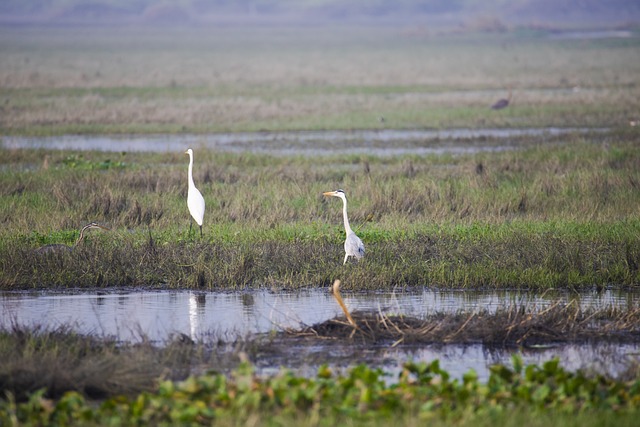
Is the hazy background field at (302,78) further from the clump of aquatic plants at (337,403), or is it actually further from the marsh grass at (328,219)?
the clump of aquatic plants at (337,403)

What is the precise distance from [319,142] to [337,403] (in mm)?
21866

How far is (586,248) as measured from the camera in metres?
13.1

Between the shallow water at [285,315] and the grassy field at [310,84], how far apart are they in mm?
20222

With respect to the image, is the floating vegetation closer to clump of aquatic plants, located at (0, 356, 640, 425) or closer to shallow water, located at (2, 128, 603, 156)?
clump of aquatic plants, located at (0, 356, 640, 425)

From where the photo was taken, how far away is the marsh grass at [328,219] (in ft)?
40.7

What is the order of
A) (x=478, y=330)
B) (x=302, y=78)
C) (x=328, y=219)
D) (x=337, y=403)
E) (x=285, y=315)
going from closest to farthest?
(x=337, y=403), (x=478, y=330), (x=285, y=315), (x=328, y=219), (x=302, y=78)

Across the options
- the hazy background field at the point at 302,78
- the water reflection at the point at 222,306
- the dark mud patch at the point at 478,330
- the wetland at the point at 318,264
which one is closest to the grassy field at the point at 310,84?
the hazy background field at the point at 302,78

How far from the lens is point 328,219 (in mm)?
16062

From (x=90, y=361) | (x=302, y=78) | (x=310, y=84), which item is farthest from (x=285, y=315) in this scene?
(x=302, y=78)

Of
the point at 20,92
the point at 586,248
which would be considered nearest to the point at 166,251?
the point at 586,248

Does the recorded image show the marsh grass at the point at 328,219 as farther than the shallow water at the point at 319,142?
No

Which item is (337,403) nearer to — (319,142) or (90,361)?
(90,361)

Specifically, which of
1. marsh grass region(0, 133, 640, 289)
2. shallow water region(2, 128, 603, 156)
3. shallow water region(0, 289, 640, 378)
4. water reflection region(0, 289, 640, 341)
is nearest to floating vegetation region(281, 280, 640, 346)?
shallow water region(0, 289, 640, 378)

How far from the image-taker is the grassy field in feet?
111
